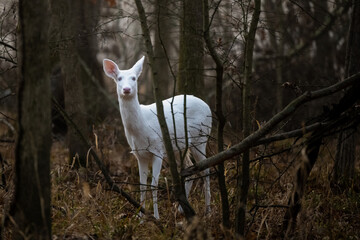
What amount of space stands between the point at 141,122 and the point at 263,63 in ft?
27.4

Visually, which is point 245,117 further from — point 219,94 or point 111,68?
point 111,68

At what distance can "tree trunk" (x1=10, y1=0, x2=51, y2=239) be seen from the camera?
3.21m

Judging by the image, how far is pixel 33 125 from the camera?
10.7ft

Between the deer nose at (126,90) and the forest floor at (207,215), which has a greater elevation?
the deer nose at (126,90)

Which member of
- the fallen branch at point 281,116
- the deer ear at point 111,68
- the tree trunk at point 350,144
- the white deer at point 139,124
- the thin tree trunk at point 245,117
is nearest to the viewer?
the fallen branch at point 281,116

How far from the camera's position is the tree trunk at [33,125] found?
321 cm

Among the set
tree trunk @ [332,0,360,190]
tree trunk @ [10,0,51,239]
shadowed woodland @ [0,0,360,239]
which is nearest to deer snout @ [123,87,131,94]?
shadowed woodland @ [0,0,360,239]

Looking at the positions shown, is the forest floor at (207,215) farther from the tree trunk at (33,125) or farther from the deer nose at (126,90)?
the deer nose at (126,90)

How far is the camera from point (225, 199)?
412cm

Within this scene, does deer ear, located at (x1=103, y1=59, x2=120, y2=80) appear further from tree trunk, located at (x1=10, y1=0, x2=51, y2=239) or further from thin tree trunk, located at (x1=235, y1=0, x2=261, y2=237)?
tree trunk, located at (x1=10, y1=0, x2=51, y2=239)

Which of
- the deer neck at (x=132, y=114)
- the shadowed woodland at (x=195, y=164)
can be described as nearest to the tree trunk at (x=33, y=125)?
the shadowed woodland at (x=195, y=164)

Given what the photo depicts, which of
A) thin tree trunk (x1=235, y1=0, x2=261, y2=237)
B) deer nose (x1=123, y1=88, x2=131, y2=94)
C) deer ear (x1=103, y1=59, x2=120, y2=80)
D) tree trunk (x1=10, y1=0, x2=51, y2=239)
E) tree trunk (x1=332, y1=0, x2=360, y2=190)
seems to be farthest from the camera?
tree trunk (x1=332, y1=0, x2=360, y2=190)

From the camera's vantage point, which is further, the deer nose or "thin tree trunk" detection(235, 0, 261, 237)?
the deer nose

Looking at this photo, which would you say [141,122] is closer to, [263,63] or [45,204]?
[45,204]
